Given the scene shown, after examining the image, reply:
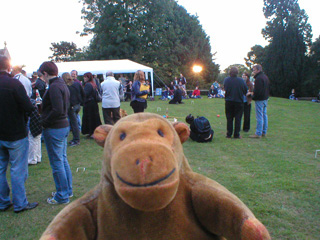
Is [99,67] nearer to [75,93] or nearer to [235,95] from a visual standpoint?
[75,93]

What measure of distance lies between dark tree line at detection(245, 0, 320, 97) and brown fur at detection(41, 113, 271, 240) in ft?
107

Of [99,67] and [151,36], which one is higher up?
[151,36]

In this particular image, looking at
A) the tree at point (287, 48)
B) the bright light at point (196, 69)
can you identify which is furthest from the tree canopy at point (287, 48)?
the bright light at point (196, 69)

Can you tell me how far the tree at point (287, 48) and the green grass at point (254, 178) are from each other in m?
24.8

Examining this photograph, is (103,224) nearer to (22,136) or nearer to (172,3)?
(22,136)

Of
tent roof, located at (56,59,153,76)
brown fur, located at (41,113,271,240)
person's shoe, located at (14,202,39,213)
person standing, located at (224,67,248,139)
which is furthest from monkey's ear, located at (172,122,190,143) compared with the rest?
tent roof, located at (56,59,153,76)

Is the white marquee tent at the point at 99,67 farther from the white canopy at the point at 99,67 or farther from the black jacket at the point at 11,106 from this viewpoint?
the black jacket at the point at 11,106

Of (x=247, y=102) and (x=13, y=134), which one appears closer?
(x=13, y=134)

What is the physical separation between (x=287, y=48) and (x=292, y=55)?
1.07 m

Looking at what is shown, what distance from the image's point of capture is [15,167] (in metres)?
3.75

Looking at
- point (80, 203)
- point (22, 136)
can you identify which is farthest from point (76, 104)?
point (80, 203)

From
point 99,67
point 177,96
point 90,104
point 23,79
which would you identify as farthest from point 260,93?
point 99,67

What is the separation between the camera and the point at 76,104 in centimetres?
754

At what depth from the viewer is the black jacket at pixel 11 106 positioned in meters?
3.54
